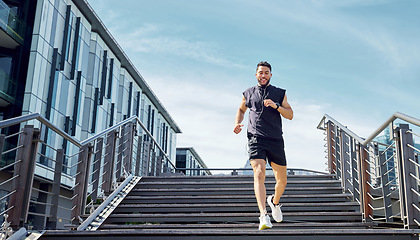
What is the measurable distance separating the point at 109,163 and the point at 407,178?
4387mm

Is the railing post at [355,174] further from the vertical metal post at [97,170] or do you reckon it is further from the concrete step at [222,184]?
the vertical metal post at [97,170]

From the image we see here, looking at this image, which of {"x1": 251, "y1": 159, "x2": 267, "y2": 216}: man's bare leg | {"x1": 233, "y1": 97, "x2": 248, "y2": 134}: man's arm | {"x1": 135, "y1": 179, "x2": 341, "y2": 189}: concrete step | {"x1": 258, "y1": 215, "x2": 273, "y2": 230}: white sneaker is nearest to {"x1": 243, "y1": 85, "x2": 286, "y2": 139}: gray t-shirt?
{"x1": 233, "y1": 97, "x2": 248, "y2": 134}: man's arm

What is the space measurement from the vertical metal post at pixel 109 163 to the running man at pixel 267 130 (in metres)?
2.69

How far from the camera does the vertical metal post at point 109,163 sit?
285 inches

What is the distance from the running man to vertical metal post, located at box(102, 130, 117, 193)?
2692 mm

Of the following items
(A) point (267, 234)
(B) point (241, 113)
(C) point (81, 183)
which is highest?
(B) point (241, 113)

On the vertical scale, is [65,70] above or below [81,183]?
above

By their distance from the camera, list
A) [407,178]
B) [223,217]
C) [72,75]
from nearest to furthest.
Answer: [407,178] < [223,217] < [72,75]

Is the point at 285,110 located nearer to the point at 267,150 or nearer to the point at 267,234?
the point at 267,150

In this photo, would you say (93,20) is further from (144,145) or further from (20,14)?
(144,145)

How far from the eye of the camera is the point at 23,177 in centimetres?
458

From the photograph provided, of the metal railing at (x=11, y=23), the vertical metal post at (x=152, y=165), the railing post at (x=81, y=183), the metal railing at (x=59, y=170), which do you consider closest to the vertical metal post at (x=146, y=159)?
the metal railing at (x=59, y=170)

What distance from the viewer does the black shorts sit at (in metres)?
5.17

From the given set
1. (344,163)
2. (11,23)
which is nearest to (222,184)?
(344,163)
